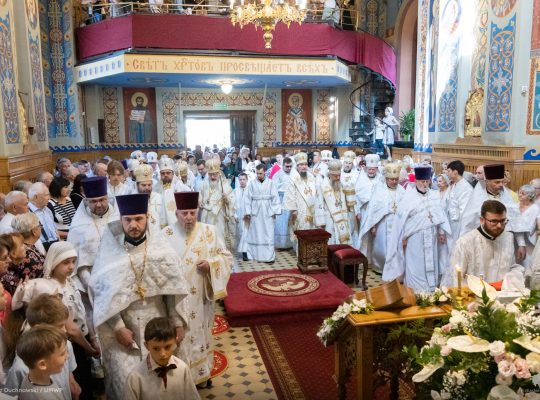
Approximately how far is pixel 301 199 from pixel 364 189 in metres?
1.17

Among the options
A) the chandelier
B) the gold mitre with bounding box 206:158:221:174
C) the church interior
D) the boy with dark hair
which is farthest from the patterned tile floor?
the chandelier

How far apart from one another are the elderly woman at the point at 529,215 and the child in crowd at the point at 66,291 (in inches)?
180

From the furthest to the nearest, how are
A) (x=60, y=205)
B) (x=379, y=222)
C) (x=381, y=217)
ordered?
(x=379, y=222) → (x=381, y=217) → (x=60, y=205)

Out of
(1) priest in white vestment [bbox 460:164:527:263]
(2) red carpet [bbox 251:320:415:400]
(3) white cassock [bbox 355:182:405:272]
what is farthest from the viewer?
(3) white cassock [bbox 355:182:405:272]

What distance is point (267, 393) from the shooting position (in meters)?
4.42

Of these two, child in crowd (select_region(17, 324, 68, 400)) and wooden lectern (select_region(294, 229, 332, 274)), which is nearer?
child in crowd (select_region(17, 324, 68, 400))

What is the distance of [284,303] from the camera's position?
6.23 meters

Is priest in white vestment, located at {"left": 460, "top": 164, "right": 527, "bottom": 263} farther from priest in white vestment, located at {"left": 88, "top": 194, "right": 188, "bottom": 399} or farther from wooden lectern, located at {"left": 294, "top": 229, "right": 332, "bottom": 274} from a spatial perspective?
priest in white vestment, located at {"left": 88, "top": 194, "right": 188, "bottom": 399}

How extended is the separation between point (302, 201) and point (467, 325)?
6.96m

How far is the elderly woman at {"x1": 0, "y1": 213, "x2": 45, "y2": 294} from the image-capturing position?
329cm

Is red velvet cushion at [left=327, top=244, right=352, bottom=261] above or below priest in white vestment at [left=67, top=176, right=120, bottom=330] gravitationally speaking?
below

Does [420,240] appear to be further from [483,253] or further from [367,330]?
[367,330]

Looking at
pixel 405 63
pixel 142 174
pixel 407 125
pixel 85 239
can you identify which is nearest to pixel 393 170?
pixel 142 174

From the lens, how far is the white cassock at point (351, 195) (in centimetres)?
911
